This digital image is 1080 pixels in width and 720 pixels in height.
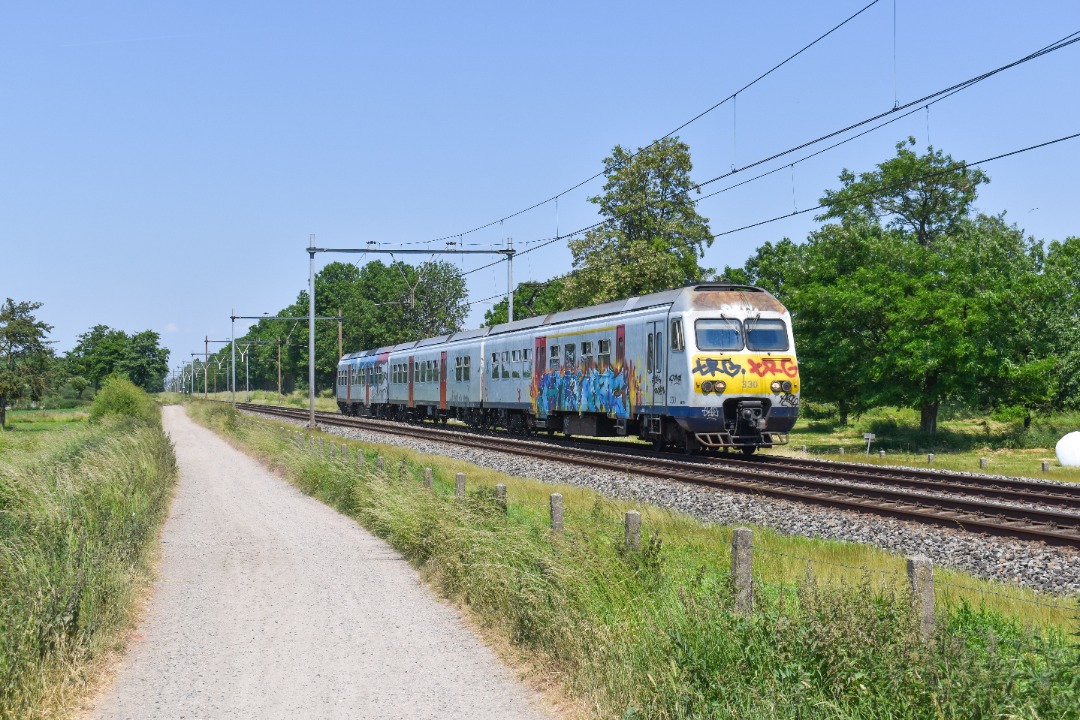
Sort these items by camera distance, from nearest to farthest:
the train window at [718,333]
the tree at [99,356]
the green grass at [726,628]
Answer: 1. the green grass at [726,628]
2. the train window at [718,333]
3. the tree at [99,356]

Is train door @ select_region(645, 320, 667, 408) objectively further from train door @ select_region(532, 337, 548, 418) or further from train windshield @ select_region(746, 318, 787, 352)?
train door @ select_region(532, 337, 548, 418)

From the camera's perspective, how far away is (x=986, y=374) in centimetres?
3269

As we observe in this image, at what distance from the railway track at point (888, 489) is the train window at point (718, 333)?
7.87 feet

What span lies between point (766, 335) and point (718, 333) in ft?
3.88

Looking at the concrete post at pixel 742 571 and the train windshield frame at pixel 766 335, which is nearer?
the concrete post at pixel 742 571

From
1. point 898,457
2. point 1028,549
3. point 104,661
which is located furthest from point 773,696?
point 898,457

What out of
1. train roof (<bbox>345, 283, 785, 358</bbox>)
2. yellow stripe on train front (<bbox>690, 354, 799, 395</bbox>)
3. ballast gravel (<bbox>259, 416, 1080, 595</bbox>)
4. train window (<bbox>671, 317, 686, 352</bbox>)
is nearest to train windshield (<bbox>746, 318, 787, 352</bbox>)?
yellow stripe on train front (<bbox>690, 354, 799, 395</bbox>)

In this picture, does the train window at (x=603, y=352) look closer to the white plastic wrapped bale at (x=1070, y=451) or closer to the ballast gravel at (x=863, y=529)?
the ballast gravel at (x=863, y=529)

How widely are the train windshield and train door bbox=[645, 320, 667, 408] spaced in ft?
5.99

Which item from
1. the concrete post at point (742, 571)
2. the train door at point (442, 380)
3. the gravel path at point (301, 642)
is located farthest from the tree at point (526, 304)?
the concrete post at point (742, 571)

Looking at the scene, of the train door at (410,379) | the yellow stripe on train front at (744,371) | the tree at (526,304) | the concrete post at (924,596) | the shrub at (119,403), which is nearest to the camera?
the concrete post at (924,596)

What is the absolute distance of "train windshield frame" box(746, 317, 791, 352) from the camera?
74.8 ft

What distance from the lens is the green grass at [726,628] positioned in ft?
17.4

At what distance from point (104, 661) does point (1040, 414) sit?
42.3 m
